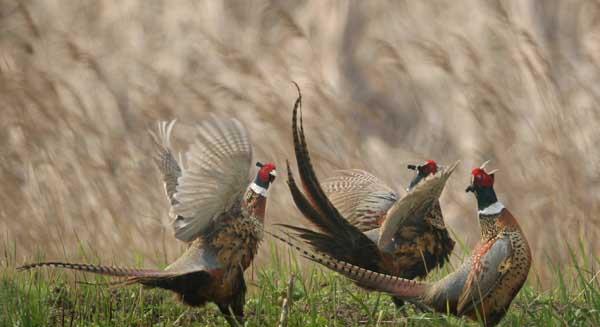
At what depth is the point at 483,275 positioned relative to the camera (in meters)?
2.36

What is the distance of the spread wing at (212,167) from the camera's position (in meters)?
2.50

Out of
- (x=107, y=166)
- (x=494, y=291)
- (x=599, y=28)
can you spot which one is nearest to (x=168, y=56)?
(x=107, y=166)

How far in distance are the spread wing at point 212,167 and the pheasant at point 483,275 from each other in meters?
0.30

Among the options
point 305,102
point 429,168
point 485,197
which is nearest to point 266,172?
point 429,168

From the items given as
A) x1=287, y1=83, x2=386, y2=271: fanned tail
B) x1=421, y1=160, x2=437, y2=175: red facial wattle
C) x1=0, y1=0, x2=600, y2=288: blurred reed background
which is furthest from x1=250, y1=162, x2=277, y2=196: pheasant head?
x1=0, y1=0, x2=600, y2=288: blurred reed background

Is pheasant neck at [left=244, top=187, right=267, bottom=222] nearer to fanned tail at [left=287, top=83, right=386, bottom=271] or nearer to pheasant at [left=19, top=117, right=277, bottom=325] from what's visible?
pheasant at [left=19, top=117, right=277, bottom=325]

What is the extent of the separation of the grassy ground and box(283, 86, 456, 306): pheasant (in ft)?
0.41

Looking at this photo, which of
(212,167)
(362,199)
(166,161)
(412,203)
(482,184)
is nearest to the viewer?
(482,184)

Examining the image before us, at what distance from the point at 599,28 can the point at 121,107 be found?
176cm

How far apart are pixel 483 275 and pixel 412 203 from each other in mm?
315

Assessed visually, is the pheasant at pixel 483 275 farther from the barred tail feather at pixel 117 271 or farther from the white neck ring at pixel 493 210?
the barred tail feather at pixel 117 271

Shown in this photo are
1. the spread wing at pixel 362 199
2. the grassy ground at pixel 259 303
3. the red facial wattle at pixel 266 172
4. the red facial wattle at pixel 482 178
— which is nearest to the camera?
the red facial wattle at pixel 482 178

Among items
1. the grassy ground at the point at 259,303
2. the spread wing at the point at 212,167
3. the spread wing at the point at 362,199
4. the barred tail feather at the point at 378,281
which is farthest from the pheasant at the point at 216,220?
the spread wing at the point at 362,199

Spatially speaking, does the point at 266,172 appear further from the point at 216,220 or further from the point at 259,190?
the point at 216,220
